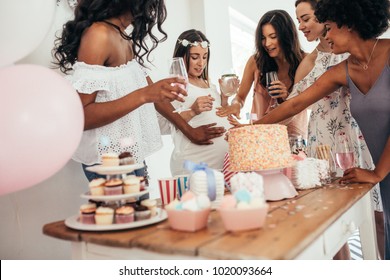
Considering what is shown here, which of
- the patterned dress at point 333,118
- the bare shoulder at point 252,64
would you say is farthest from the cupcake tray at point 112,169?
the bare shoulder at point 252,64

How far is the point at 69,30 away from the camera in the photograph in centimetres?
132

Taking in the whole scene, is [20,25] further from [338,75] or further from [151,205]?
[338,75]

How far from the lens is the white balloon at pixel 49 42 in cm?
159

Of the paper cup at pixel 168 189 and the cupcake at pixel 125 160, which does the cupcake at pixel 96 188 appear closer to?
the cupcake at pixel 125 160

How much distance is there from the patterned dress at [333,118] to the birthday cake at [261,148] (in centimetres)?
70

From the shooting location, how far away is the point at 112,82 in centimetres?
129

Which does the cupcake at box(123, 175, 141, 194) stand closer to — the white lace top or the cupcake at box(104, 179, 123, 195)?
the cupcake at box(104, 179, 123, 195)

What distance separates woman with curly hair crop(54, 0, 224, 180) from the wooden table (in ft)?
1.35

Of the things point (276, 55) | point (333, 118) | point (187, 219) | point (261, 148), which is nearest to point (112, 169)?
point (187, 219)

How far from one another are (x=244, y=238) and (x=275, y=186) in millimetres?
417

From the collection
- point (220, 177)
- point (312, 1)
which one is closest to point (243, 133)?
point (220, 177)

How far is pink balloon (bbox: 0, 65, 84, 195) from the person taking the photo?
894 mm

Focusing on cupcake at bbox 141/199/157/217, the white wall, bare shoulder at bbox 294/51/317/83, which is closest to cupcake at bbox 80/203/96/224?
cupcake at bbox 141/199/157/217

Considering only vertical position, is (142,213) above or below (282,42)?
below
